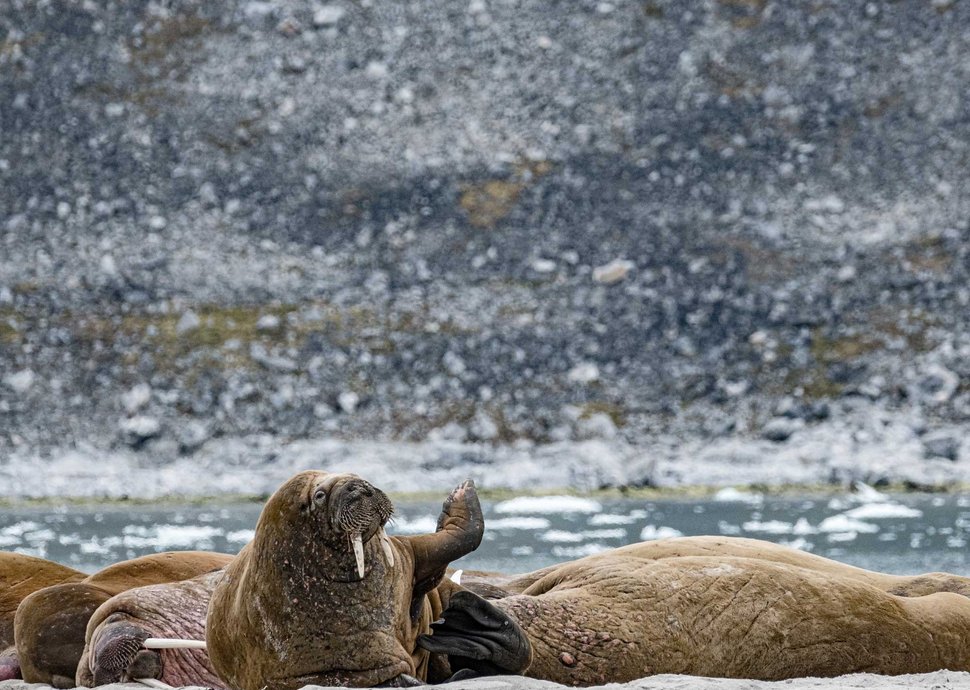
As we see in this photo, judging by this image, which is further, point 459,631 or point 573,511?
point 573,511

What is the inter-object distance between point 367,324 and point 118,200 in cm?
602

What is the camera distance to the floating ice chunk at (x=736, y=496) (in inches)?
708

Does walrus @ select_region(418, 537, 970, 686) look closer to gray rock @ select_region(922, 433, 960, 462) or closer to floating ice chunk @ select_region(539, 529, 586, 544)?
floating ice chunk @ select_region(539, 529, 586, 544)

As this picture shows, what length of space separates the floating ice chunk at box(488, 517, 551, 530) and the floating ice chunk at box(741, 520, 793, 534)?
2312 millimetres

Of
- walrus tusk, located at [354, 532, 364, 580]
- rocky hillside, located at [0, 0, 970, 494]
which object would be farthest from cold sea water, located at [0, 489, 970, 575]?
walrus tusk, located at [354, 532, 364, 580]

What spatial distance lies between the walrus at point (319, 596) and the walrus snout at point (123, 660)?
0.65 meters

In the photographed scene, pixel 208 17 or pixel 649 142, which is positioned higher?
pixel 208 17

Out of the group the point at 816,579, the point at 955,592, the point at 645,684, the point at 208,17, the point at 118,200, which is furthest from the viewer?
the point at 208,17

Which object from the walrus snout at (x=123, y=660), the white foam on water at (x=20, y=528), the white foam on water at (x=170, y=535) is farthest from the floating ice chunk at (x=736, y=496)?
the walrus snout at (x=123, y=660)

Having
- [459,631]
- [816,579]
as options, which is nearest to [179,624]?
[459,631]

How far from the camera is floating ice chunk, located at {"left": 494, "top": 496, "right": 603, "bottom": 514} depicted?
17281 mm

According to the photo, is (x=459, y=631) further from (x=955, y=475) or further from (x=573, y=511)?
(x=955, y=475)

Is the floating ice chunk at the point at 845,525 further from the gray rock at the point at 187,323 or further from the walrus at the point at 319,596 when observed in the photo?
the gray rock at the point at 187,323

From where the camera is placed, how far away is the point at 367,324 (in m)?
24.3
